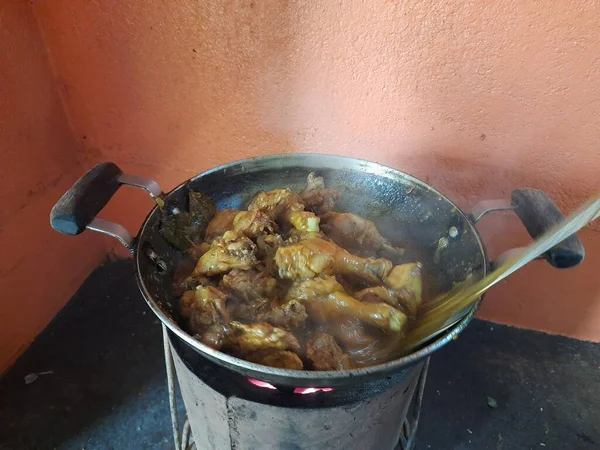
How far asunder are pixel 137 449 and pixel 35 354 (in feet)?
2.45

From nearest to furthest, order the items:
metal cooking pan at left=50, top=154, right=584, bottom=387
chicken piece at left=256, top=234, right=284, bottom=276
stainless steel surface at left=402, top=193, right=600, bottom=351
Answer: stainless steel surface at left=402, top=193, right=600, bottom=351
metal cooking pan at left=50, top=154, right=584, bottom=387
chicken piece at left=256, top=234, right=284, bottom=276

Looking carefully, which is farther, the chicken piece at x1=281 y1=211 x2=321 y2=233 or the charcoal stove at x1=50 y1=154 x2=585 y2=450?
the chicken piece at x1=281 y1=211 x2=321 y2=233

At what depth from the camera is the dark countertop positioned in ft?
6.52

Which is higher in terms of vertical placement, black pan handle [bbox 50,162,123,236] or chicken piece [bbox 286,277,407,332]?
black pan handle [bbox 50,162,123,236]

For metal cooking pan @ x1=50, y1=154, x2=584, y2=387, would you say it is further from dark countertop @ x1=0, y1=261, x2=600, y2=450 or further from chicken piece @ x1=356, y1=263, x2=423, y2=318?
dark countertop @ x1=0, y1=261, x2=600, y2=450

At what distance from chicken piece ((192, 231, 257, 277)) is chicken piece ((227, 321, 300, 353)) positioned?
7.7 inches

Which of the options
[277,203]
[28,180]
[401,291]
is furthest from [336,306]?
[28,180]

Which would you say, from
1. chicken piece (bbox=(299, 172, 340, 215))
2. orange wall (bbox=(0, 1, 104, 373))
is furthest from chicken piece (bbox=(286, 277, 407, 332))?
orange wall (bbox=(0, 1, 104, 373))

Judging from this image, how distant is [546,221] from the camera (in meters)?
1.26

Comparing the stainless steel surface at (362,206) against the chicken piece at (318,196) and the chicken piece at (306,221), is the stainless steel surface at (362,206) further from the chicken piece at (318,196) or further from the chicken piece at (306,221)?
the chicken piece at (306,221)

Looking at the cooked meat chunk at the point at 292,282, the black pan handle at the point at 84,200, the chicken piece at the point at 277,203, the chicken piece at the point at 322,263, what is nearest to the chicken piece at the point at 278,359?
the cooked meat chunk at the point at 292,282

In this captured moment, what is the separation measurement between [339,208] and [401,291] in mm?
410

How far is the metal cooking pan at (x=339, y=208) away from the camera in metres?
1.04

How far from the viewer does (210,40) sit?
5.98ft
